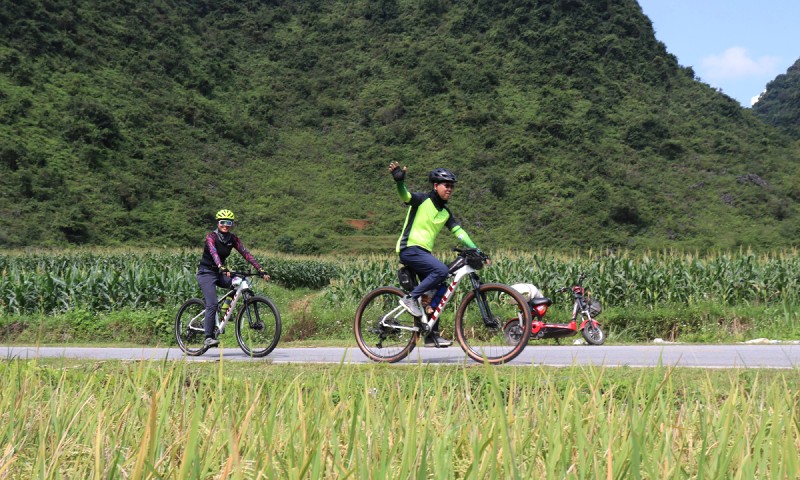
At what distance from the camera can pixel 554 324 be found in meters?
11.3

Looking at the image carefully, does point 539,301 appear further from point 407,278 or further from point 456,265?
point 407,278

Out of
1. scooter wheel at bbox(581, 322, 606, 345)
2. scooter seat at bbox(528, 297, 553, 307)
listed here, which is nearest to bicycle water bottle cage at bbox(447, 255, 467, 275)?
scooter seat at bbox(528, 297, 553, 307)

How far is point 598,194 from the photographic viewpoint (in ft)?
221

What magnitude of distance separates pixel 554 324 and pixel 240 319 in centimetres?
527

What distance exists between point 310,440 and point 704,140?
85138mm

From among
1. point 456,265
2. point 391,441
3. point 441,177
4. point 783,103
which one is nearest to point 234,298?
point 456,265

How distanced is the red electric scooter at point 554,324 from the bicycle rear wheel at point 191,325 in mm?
4981

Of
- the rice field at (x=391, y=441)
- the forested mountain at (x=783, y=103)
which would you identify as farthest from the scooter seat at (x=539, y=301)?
the forested mountain at (x=783, y=103)

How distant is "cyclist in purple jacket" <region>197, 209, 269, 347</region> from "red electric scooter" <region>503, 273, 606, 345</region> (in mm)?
3818

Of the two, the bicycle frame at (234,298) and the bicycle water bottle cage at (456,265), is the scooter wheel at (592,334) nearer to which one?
the bicycle water bottle cage at (456,265)

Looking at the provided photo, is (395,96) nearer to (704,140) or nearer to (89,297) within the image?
(704,140)

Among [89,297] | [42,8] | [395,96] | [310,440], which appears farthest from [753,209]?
[42,8]

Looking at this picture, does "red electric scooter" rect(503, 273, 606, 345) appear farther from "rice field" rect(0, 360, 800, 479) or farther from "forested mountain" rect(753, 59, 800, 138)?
"forested mountain" rect(753, 59, 800, 138)

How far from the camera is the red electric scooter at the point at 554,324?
852 centimetres
